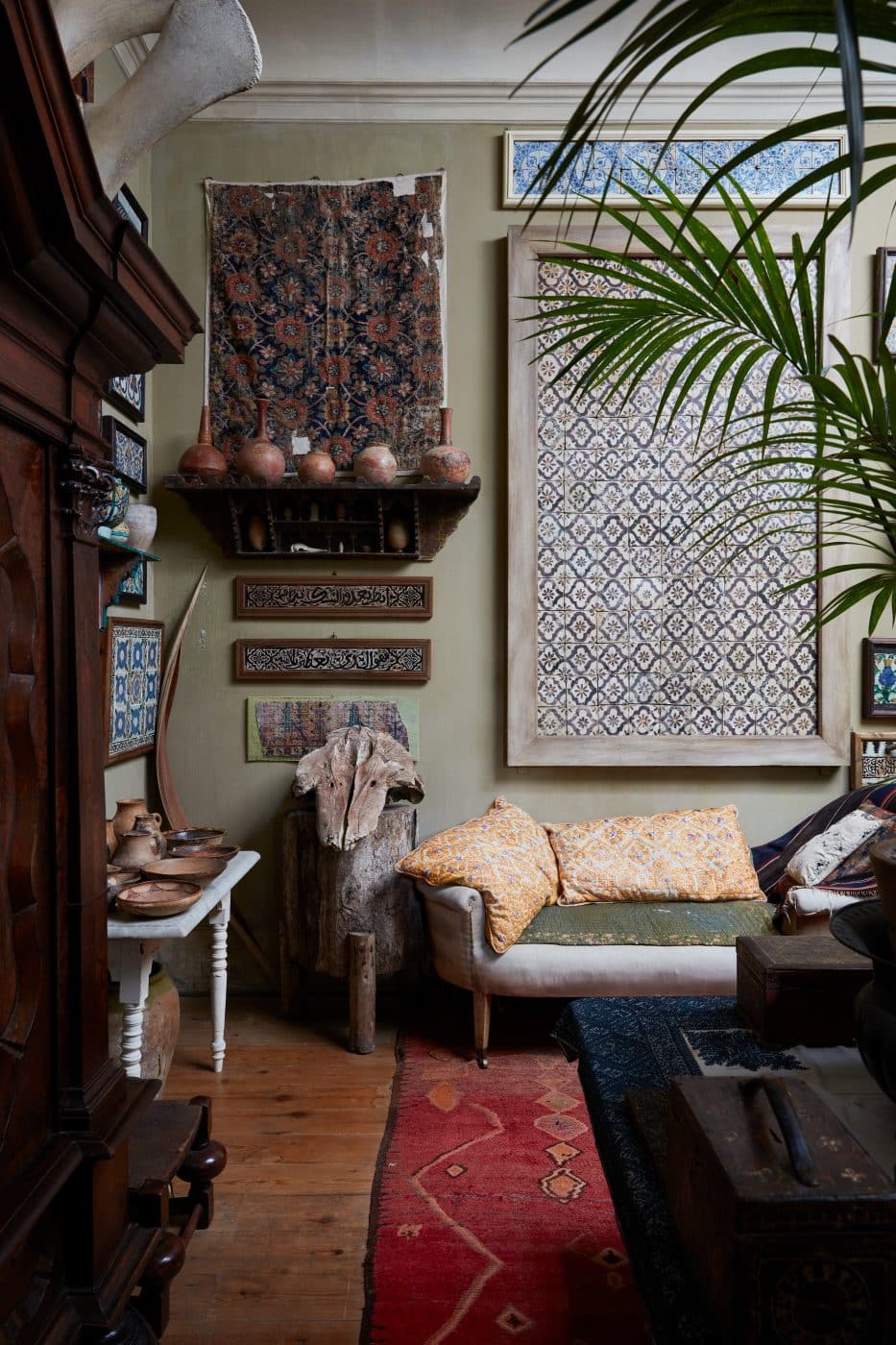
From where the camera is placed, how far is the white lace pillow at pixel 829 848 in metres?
3.19

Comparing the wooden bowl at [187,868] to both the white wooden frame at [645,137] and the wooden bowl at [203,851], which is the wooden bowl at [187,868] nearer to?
the wooden bowl at [203,851]

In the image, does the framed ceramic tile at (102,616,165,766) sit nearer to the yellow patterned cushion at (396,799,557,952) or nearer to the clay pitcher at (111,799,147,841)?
the clay pitcher at (111,799,147,841)

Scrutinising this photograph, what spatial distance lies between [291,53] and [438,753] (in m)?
2.96

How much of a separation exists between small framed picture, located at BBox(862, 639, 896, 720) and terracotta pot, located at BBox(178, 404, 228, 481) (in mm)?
2827

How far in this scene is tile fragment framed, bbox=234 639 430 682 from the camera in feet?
12.6

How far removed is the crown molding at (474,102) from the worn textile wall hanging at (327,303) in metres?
0.29

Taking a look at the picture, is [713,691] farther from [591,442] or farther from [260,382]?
[260,382]

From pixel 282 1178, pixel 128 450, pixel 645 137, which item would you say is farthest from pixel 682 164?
pixel 282 1178

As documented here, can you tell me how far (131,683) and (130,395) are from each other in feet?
3.71

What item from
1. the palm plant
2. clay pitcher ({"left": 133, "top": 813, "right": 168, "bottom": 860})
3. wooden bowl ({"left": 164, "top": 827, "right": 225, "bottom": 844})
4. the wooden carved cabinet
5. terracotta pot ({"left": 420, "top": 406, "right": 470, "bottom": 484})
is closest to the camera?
the palm plant

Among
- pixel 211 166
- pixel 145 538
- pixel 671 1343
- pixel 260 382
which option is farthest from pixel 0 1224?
pixel 211 166

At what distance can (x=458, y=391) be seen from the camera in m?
3.86

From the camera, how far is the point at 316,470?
3.61m

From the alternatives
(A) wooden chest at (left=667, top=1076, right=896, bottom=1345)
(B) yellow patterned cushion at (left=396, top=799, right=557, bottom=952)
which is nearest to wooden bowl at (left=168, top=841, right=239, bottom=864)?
(B) yellow patterned cushion at (left=396, top=799, right=557, bottom=952)
